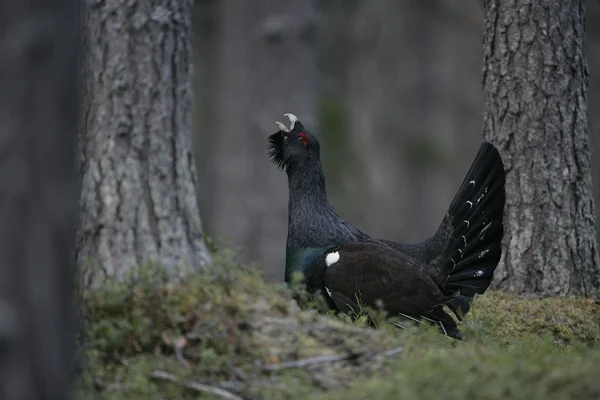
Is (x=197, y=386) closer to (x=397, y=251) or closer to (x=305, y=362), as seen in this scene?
(x=305, y=362)

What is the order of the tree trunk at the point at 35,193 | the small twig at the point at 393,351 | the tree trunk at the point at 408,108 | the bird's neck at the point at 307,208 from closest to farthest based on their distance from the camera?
the tree trunk at the point at 35,193 → the small twig at the point at 393,351 → the bird's neck at the point at 307,208 → the tree trunk at the point at 408,108

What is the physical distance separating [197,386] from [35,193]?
4.02 feet

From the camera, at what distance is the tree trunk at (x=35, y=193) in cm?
279

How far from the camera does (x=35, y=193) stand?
283cm

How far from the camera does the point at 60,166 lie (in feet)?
9.45

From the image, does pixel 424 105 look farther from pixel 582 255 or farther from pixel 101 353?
Answer: pixel 101 353

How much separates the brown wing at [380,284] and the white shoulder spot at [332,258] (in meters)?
0.02

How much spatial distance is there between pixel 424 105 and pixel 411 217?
2753 millimetres

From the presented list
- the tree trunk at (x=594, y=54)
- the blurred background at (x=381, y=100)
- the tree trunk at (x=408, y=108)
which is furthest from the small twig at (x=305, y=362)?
the tree trunk at (x=408, y=108)

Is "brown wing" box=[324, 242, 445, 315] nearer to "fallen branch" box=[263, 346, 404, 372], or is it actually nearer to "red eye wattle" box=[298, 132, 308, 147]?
"red eye wattle" box=[298, 132, 308, 147]

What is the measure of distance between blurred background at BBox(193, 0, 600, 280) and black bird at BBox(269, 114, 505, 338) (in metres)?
5.90

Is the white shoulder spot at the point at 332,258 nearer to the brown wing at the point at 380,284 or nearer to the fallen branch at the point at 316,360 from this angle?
the brown wing at the point at 380,284

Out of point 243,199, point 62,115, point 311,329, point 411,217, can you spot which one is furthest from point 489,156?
point 411,217

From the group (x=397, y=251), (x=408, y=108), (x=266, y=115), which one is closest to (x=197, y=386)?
(x=397, y=251)
